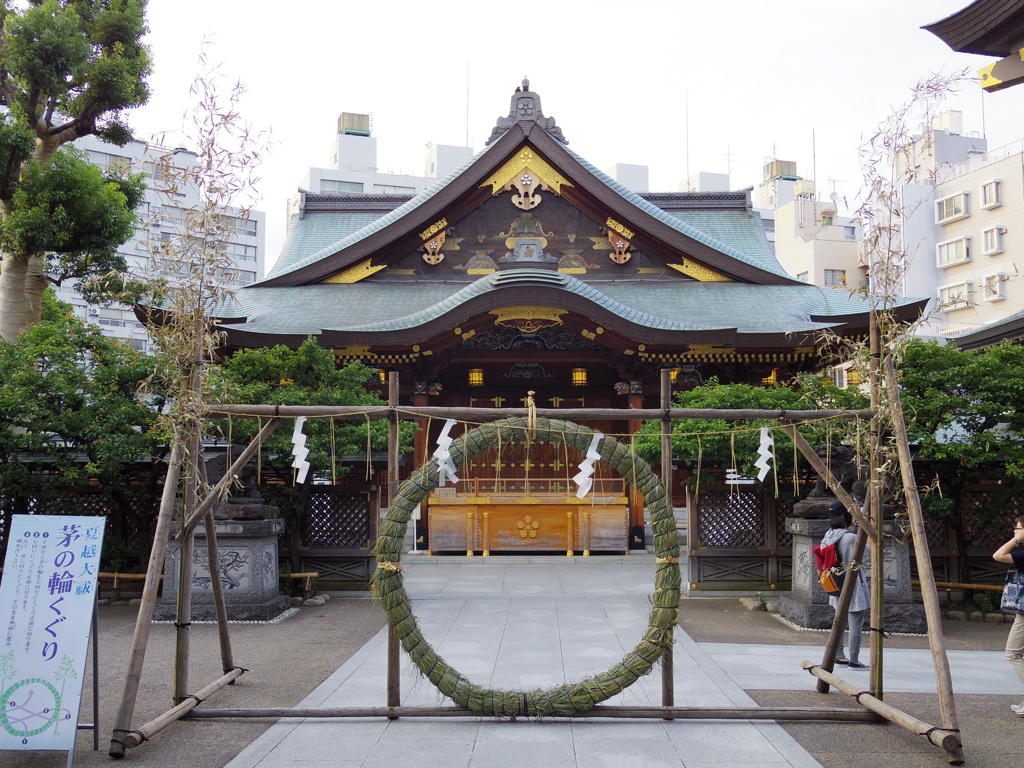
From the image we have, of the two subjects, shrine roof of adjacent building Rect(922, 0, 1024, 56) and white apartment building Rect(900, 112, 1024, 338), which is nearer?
shrine roof of adjacent building Rect(922, 0, 1024, 56)

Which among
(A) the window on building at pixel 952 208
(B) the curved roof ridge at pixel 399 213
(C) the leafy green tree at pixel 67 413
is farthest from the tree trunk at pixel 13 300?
(A) the window on building at pixel 952 208

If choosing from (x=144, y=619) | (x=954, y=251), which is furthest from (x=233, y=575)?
(x=954, y=251)

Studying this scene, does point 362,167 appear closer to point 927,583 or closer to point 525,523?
point 525,523

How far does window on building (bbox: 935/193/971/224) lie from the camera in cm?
3431

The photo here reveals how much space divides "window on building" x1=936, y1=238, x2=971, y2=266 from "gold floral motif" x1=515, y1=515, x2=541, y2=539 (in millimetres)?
29345

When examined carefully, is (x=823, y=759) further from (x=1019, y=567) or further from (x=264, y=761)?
(x=264, y=761)

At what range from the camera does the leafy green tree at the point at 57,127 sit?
38.1 ft

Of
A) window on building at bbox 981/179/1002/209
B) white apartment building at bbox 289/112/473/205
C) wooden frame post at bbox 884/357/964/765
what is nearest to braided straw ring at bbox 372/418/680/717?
wooden frame post at bbox 884/357/964/765

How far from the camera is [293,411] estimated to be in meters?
5.90

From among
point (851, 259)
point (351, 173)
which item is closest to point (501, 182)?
point (851, 259)

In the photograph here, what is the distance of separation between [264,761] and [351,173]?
189 feet

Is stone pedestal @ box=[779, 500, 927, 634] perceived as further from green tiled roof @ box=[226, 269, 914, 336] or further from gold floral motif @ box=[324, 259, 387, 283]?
gold floral motif @ box=[324, 259, 387, 283]

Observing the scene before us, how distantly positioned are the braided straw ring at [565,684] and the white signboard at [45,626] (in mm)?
1926

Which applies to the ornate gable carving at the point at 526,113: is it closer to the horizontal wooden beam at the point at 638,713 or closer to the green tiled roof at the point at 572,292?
the green tiled roof at the point at 572,292
